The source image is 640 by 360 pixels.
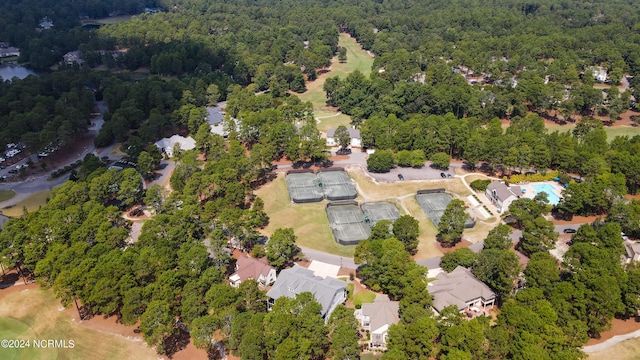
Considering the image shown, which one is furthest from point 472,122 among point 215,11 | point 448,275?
point 215,11

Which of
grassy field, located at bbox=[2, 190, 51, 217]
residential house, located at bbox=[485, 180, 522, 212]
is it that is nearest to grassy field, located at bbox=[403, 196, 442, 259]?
residential house, located at bbox=[485, 180, 522, 212]

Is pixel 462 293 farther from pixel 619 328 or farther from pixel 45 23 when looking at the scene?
pixel 45 23

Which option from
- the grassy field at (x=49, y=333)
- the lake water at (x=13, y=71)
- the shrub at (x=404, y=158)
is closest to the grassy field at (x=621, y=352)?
the shrub at (x=404, y=158)

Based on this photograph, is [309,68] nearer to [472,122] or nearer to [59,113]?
[472,122]

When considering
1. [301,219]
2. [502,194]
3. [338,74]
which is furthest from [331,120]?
[502,194]

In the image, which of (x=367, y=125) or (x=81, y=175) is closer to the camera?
(x=81, y=175)
